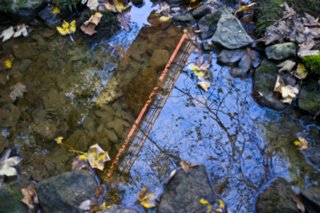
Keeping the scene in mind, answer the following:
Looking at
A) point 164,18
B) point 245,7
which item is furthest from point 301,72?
point 164,18

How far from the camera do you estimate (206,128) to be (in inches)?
140

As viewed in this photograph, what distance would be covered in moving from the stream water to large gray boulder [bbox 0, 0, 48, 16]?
0.68 m

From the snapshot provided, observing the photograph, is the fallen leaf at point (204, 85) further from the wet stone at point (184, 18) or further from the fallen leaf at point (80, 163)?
the fallen leaf at point (80, 163)

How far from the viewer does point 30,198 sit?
10.2 feet

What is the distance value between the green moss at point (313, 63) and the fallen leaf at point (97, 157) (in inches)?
93.5

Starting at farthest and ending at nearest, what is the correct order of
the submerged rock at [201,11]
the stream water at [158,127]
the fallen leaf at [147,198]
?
the submerged rock at [201,11] → the stream water at [158,127] → the fallen leaf at [147,198]

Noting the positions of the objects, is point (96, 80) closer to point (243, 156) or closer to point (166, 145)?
point (166, 145)

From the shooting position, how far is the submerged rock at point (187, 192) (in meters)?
2.97

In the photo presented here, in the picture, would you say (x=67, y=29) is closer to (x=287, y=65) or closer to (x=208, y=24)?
(x=208, y=24)

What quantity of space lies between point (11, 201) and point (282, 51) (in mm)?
3247

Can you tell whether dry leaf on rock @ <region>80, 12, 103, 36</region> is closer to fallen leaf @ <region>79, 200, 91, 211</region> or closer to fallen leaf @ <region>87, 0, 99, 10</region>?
fallen leaf @ <region>87, 0, 99, 10</region>

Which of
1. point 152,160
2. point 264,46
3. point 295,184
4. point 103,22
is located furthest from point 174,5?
point 295,184

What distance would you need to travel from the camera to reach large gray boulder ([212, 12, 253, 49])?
4027mm

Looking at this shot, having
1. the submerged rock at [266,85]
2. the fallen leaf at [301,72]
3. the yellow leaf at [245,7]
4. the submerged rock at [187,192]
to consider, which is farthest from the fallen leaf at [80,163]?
the yellow leaf at [245,7]
